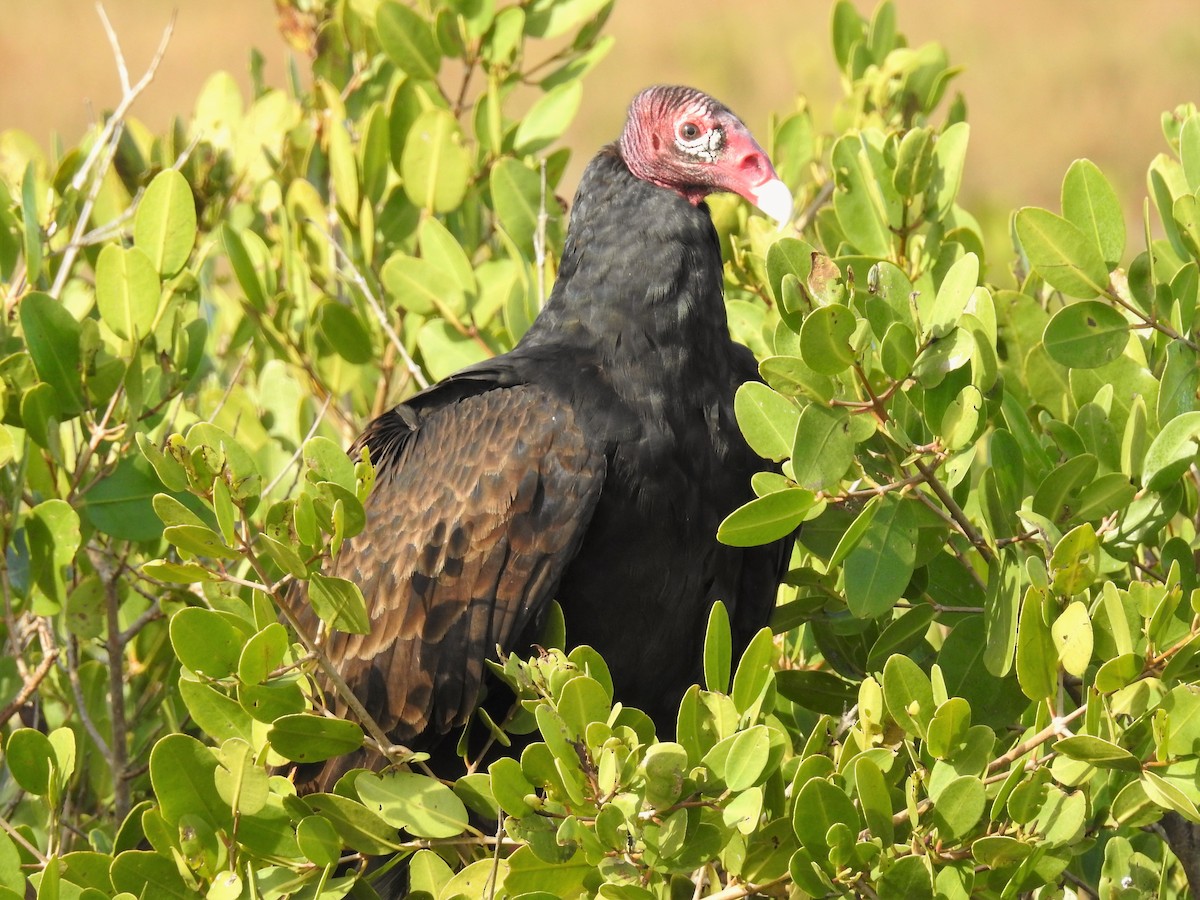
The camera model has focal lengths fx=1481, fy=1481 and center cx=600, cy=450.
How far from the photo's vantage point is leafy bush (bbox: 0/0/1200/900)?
1967 millimetres

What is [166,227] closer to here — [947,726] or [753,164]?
[753,164]

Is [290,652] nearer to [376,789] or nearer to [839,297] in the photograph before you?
[376,789]

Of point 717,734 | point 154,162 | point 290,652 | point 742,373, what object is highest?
point 154,162

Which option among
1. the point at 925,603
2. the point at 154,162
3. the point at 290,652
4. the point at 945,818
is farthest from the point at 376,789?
the point at 154,162

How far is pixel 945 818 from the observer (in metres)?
1.98

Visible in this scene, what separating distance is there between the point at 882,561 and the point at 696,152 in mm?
1347

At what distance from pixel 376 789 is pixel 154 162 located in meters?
2.57

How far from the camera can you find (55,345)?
108 inches

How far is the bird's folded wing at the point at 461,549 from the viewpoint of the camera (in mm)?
2795

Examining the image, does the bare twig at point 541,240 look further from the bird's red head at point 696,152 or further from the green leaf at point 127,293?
the green leaf at point 127,293

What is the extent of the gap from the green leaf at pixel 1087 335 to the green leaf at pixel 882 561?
0.40 metres

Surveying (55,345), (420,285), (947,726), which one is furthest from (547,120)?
(947,726)

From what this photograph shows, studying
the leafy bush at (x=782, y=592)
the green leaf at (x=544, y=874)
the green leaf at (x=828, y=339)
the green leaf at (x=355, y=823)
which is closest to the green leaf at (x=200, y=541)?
the leafy bush at (x=782, y=592)

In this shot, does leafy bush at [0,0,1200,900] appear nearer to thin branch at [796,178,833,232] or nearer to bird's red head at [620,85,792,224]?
bird's red head at [620,85,792,224]
